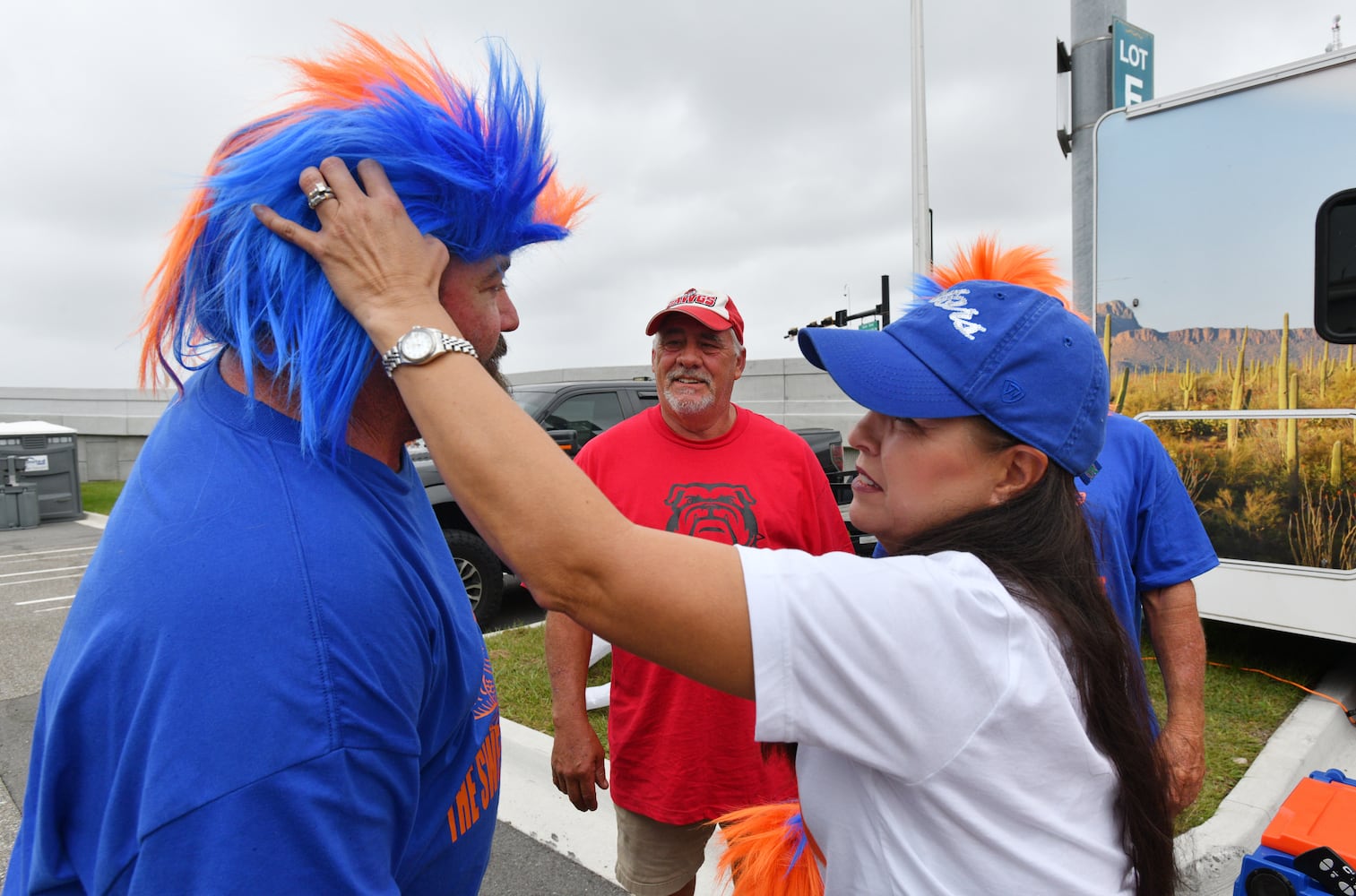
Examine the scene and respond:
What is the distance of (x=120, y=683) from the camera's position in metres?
0.97

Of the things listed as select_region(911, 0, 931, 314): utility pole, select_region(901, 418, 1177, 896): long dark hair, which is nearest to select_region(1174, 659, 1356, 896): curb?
select_region(901, 418, 1177, 896): long dark hair

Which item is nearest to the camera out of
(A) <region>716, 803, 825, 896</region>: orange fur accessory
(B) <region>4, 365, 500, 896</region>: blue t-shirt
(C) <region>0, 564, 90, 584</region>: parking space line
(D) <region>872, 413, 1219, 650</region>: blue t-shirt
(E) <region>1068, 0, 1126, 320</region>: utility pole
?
(B) <region>4, 365, 500, 896</region>: blue t-shirt

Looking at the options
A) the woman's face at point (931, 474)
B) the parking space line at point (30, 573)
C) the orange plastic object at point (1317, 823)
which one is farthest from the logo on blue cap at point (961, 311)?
the parking space line at point (30, 573)

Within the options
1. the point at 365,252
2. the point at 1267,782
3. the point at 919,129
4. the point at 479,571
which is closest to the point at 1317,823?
the point at 1267,782

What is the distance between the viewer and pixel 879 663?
1041 mm

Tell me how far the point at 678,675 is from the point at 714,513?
570mm

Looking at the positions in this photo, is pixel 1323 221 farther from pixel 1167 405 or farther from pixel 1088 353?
pixel 1167 405

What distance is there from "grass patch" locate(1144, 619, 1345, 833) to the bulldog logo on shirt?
7.00 feet

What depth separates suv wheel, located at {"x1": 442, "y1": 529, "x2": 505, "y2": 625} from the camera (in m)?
6.70

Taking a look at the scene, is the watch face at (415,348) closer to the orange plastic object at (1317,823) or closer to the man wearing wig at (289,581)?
the man wearing wig at (289,581)

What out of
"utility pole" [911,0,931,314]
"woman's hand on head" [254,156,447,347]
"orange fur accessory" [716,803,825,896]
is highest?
"utility pole" [911,0,931,314]

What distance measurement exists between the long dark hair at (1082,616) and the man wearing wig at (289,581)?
813mm

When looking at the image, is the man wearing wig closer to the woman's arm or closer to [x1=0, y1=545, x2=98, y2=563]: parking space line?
the woman's arm

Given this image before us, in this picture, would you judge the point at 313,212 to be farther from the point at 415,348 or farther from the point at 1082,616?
the point at 1082,616
